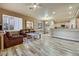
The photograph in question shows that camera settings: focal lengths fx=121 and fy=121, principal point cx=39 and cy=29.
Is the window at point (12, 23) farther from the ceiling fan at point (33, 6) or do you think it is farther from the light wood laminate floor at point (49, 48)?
the light wood laminate floor at point (49, 48)

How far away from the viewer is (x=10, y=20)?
3.47 metres

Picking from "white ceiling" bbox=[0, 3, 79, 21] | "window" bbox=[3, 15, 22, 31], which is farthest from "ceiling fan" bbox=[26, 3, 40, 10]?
"window" bbox=[3, 15, 22, 31]

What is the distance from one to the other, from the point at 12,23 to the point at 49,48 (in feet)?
4.24

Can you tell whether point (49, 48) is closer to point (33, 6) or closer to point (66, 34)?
point (66, 34)

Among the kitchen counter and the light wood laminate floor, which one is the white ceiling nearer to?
the kitchen counter

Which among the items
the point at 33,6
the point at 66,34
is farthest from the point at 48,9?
the point at 66,34

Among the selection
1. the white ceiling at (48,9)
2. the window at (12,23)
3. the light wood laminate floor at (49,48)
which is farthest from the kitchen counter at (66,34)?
the window at (12,23)

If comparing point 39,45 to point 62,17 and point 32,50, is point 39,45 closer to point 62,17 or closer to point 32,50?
point 32,50

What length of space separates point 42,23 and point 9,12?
1018 millimetres

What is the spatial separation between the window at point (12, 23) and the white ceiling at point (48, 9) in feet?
0.81

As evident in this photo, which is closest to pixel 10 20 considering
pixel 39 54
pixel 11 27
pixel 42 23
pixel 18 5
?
pixel 11 27

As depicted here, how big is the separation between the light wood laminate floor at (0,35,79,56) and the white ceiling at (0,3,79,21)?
0.67 m

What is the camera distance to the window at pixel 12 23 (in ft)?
11.4

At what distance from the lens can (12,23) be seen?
3494mm
